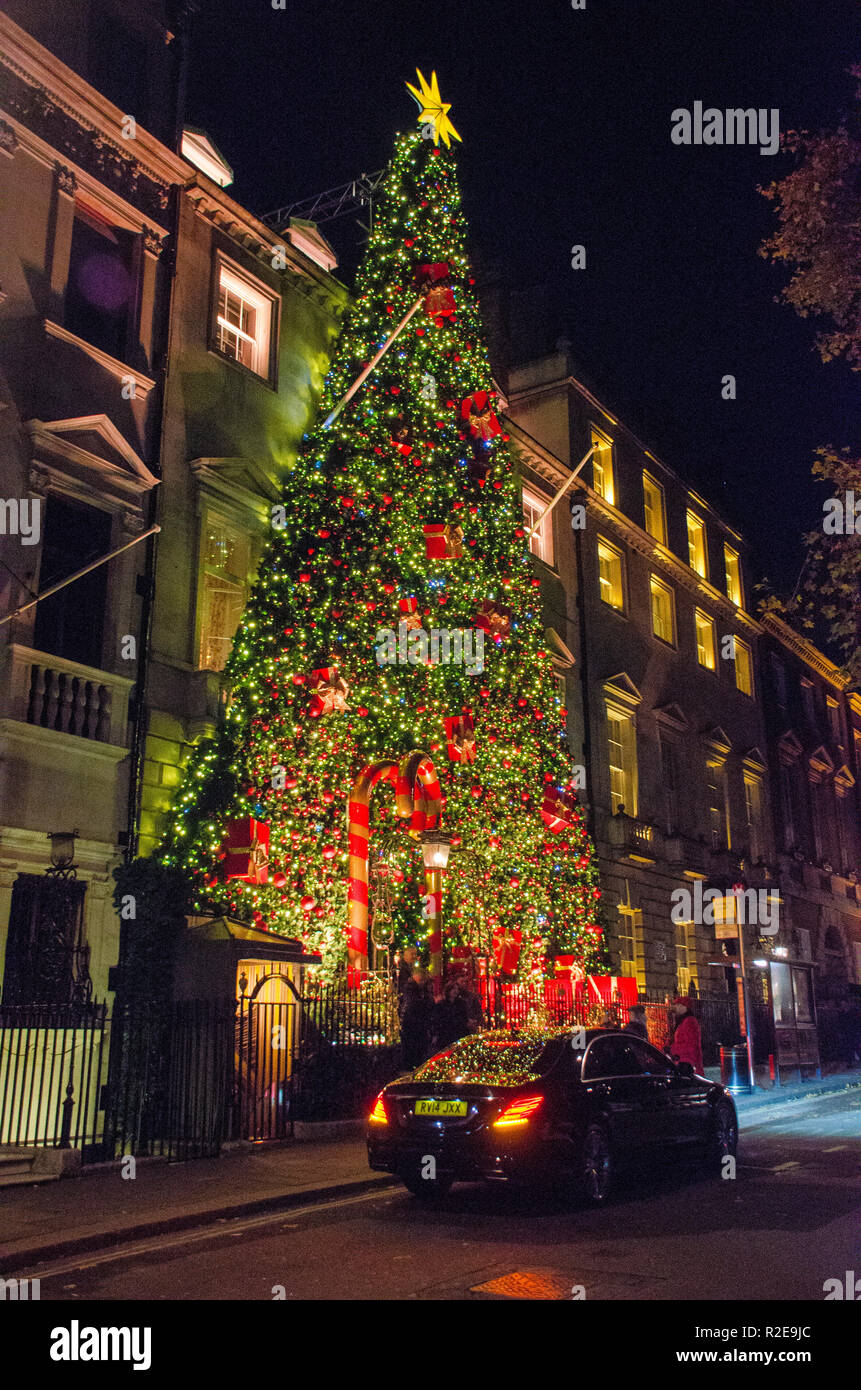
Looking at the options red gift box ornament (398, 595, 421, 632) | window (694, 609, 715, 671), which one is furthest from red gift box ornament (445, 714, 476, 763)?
window (694, 609, 715, 671)

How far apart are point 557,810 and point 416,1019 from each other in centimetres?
522

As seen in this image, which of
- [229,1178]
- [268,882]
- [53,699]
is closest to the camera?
[229,1178]

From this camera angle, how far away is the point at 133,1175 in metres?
11.8

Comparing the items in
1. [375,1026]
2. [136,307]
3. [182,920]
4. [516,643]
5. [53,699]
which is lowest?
[375,1026]

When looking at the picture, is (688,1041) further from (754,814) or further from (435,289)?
(754,814)

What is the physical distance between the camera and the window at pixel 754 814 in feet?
121

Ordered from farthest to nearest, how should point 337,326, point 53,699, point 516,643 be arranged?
point 337,326
point 516,643
point 53,699

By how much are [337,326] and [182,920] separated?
12.3 meters

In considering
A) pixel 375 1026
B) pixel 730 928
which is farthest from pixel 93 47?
pixel 730 928

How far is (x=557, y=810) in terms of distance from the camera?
784 inches


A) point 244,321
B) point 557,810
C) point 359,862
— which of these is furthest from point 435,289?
point 359,862

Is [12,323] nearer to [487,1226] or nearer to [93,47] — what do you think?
[93,47]

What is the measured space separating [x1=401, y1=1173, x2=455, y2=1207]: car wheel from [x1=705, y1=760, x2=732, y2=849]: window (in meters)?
24.5

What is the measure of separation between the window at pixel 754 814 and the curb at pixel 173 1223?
89.3ft
